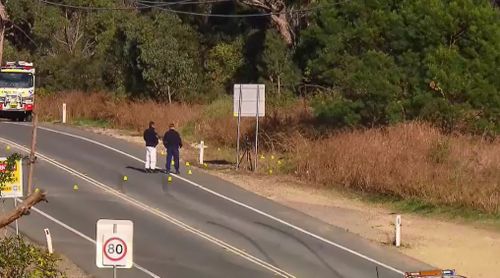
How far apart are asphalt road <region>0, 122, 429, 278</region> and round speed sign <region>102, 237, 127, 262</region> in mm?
6822

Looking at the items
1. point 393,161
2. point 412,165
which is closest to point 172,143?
point 393,161

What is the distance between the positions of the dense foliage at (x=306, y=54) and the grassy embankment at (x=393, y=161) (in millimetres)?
1308

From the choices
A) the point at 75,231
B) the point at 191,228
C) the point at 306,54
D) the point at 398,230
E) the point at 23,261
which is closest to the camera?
the point at 23,261

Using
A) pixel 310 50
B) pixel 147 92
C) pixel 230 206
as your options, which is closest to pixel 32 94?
pixel 147 92

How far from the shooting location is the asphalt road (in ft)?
56.5

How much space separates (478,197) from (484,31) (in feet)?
24.4

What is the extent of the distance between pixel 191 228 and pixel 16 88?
Result: 28414mm

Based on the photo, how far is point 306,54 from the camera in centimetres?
4941

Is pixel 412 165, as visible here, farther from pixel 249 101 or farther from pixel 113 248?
pixel 113 248

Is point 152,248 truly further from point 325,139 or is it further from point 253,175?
point 325,139

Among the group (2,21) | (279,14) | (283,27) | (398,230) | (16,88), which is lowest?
(398,230)

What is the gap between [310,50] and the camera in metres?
48.8

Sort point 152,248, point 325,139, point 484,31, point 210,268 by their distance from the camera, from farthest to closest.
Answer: point 325,139
point 484,31
point 152,248
point 210,268

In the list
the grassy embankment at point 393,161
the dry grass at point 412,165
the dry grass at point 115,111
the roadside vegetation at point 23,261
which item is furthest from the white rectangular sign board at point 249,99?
the roadside vegetation at point 23,261
